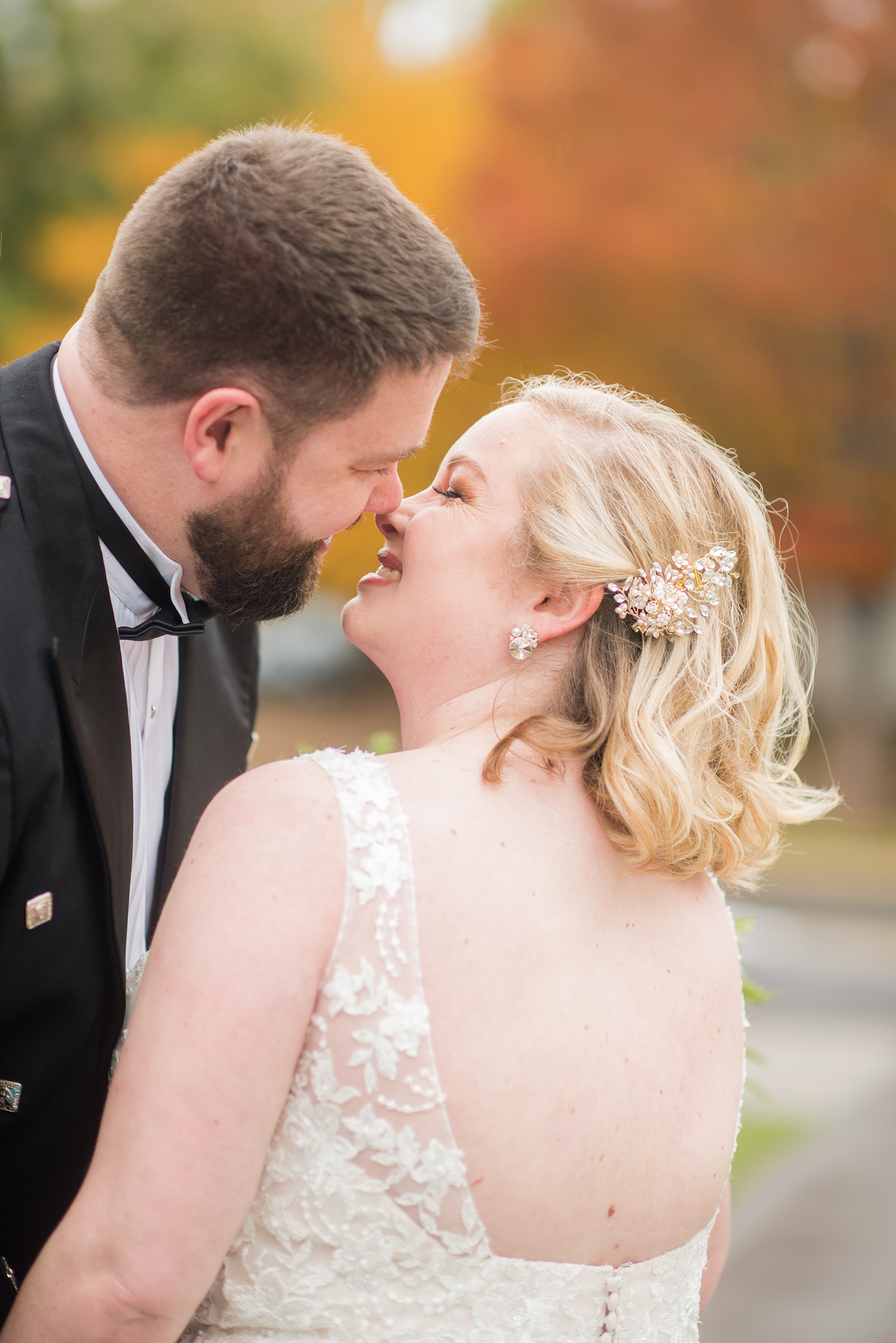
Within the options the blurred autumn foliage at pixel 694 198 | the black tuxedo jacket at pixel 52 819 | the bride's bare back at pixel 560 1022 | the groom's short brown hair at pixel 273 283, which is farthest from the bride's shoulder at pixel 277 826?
the blurred autumn foliage at pixel 694 198

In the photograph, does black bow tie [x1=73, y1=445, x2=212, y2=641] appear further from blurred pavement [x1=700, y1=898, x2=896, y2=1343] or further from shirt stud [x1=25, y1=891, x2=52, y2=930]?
blurred pavement [x1=700, y1=898, x2=896, y2=1343]

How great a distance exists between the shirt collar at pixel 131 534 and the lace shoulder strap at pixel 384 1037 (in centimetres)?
71

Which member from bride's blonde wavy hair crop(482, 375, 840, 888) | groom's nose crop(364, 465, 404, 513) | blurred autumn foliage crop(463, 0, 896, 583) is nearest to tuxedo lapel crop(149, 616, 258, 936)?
groom's nose crop(364, 465, 404, 513)

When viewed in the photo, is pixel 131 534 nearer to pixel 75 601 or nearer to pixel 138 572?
pixel 138 572

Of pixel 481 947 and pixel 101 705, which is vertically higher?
pixel 101 705

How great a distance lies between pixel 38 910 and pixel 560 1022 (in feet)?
3.04

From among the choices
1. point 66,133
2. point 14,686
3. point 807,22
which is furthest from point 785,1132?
point 66,133

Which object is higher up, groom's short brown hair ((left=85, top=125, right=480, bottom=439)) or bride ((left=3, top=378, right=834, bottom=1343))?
groom's short brown hair ((left=85, top=125, right=480, bottom=439))

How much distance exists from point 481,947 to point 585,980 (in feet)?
0.73

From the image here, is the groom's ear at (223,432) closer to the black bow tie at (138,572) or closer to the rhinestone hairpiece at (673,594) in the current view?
the black bow tie at (138,572)

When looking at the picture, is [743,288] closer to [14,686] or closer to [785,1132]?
[785,1132]

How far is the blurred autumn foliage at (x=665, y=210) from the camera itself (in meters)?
15.1

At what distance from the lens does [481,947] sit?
209cm

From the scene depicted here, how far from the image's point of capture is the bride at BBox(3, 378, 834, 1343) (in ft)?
6.39
